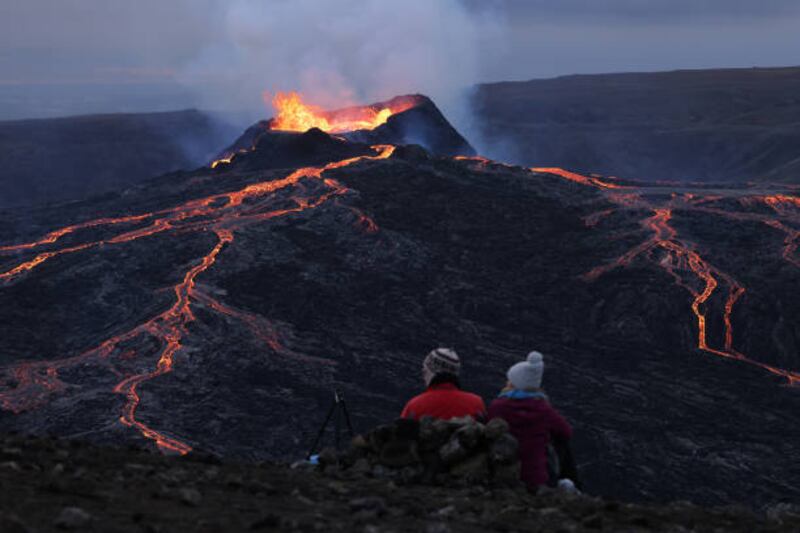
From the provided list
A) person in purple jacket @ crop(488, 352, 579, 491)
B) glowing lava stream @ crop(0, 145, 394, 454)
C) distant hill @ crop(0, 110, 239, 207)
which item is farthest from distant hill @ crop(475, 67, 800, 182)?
person in purple jacket @ crop(488, 352, 579, 491)

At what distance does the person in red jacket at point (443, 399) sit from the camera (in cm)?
1080

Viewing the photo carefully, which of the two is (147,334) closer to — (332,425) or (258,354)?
(258,354)

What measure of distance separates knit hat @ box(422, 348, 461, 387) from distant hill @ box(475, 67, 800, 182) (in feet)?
241

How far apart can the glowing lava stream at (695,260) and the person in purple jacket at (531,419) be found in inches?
829

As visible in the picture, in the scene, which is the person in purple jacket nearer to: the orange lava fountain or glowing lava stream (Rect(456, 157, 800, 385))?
glowing lava stream (Rect(456, 157, 800, 385))

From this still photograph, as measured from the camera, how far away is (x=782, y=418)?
2636cm

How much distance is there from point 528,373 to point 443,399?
929 mm

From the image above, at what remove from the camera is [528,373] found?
10734 mm

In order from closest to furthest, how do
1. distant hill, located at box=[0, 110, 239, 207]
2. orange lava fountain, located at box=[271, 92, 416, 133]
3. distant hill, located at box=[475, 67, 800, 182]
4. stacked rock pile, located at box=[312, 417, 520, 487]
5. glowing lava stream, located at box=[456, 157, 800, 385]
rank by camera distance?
stacked rock pile, located at box=[312, 417, 520, 487], glowing lava stream, located at box=[456, 157, 800, 385], orange lava fountain, located at box=[271, 92, 416, 133], distant hill, located at box=[0, 110, 239, 207], distant hill, located at box=[475, 67, 800, 182]

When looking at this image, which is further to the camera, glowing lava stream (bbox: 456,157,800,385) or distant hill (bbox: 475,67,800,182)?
distant hill (bbox: 475,67,800,182)

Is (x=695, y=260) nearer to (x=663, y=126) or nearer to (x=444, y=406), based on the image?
(x=444, y=406)

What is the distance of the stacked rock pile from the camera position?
10.4 metres

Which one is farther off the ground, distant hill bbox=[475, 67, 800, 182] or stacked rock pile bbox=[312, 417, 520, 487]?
distant hill bbox=[475, 67, 800, 182]

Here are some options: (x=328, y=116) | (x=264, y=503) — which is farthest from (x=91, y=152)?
(x=264, y=503)
